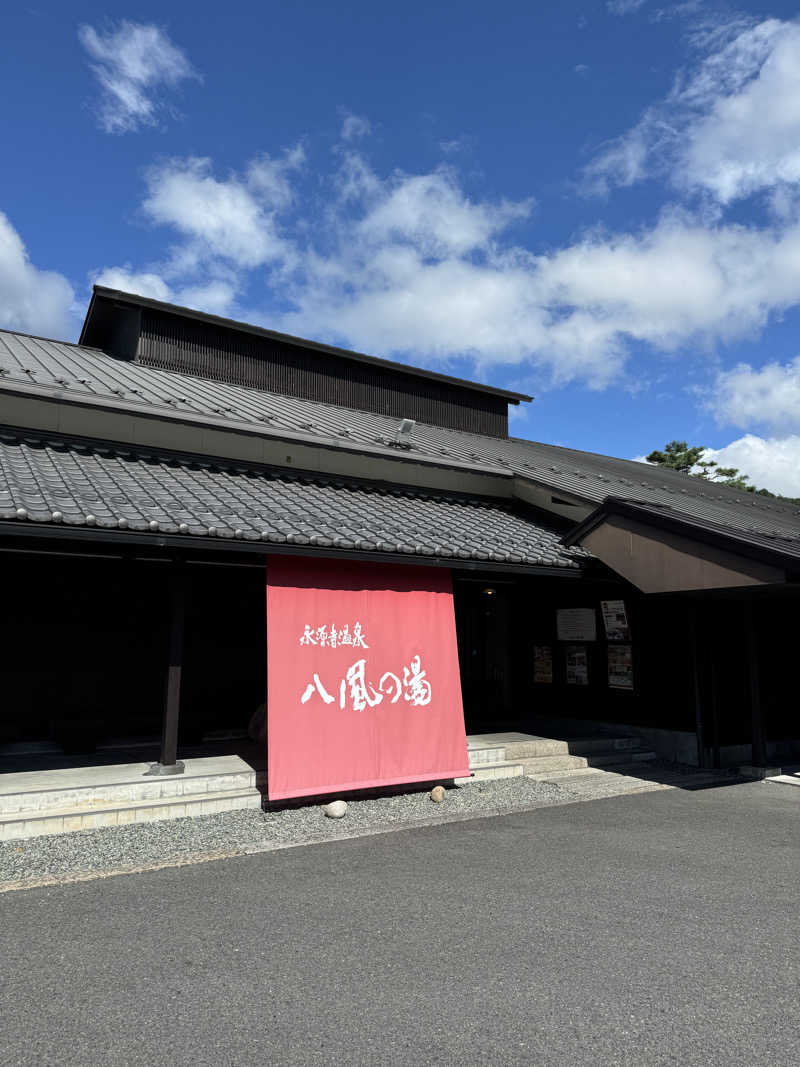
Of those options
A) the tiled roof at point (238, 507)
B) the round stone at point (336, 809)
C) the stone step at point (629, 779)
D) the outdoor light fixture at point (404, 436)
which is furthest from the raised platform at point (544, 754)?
the outdoor light fixture at point (404, 436)

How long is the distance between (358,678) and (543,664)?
521cm

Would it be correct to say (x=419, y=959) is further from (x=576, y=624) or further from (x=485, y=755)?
(x=576, y=624)

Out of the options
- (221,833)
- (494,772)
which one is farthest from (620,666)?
(221,833)

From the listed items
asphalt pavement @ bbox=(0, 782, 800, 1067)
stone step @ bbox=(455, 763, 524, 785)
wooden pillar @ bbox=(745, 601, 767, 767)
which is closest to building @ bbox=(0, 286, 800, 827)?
wooden pillar @ bbox=(745, 601, 767, 767)

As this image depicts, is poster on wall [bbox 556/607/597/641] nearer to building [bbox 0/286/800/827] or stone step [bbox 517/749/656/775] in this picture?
building [bbox 0/286/800/827]

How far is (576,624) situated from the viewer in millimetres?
10781

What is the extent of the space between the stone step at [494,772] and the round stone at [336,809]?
1889 millimetres

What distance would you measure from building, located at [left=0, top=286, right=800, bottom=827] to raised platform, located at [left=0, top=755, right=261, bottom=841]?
1.42 feet

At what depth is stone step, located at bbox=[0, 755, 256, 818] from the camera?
5.97 m

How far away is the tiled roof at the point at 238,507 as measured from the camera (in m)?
6.40

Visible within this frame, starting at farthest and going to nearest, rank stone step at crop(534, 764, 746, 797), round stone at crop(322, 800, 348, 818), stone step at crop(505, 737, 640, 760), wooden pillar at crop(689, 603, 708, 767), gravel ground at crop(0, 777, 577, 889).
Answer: wooden pillar at crop(689, 603, 708, 767), stone step at crop(505, 737, 640, 760), stone step at crop(534, 764, 746, 797), round stone at crop(322, 800, 348, 818), gravel ground at crop(0, 777, 577, 889)

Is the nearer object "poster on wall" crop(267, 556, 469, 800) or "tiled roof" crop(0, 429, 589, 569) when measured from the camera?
"tiled roof" crop(0, 429, 589, 569)

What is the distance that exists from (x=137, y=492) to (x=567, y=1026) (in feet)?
20.2

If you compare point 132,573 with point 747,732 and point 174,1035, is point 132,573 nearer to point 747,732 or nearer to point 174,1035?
point 174,1035
